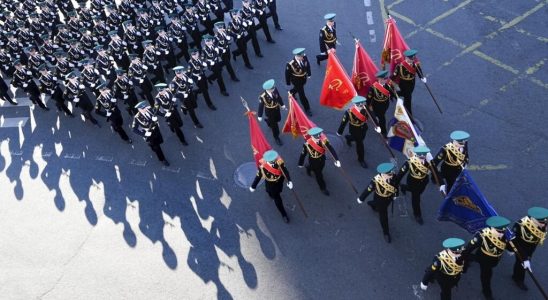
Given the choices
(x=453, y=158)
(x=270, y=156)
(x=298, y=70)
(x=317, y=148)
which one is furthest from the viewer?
(x=298, y=70)

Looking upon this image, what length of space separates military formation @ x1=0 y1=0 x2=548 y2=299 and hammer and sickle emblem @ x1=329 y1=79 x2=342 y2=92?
86 centimetres

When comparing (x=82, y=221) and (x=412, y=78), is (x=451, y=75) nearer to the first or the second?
(x=412, y=78)

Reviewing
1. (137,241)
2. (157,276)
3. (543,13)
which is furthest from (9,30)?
(543,13)

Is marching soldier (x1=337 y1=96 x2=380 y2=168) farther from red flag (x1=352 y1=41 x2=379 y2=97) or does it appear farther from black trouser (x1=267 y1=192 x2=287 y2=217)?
black trouser (x1=267 y1=192 x2=287 y2=217)

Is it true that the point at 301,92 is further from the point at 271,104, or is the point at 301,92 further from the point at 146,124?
the point at 146,124

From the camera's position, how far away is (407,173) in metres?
12.3

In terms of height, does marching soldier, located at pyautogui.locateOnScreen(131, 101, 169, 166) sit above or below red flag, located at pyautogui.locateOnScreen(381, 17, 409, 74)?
below

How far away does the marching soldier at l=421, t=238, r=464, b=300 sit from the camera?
892 cm

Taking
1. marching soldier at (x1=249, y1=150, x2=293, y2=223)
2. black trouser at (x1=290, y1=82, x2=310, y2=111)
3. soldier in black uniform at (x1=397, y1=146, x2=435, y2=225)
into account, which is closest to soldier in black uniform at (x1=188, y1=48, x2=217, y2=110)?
black trouser at (x1=290, y1=82, x2=310, y2=111)

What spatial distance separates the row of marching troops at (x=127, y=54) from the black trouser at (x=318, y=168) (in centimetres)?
429

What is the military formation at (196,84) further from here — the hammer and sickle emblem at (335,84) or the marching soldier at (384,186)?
the hammer and sickle emblem at (335,84)

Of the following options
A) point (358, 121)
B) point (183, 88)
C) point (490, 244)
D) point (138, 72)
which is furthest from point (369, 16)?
point (490, 244)

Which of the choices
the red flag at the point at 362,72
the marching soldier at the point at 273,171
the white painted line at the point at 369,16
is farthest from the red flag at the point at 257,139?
the white painted line at the point at 369,16

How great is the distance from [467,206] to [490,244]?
4.07 feet
